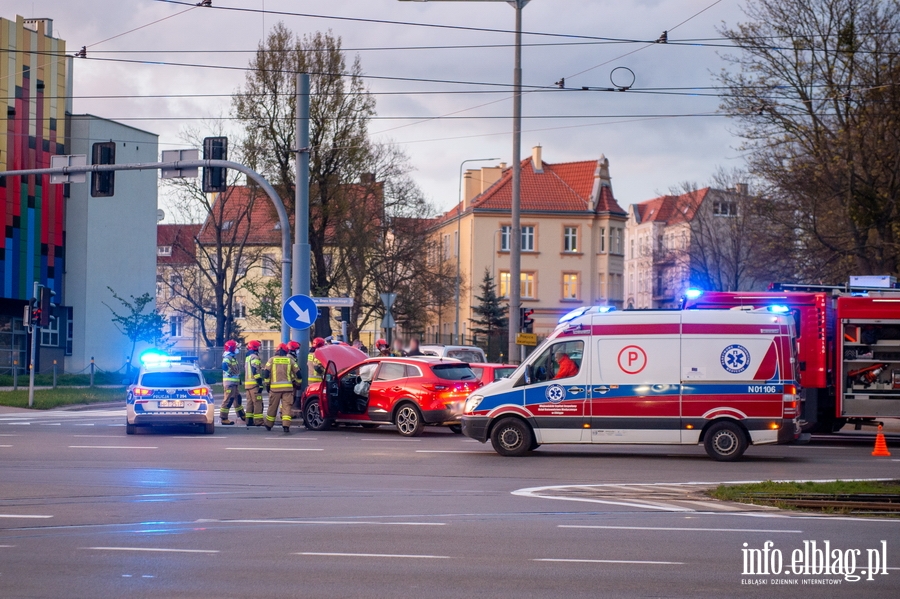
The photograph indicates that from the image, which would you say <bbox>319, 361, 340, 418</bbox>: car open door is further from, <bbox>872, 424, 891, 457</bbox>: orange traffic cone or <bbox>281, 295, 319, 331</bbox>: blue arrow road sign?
<bbox>872, 424, 891, 457</bbox>: orange traffic cone

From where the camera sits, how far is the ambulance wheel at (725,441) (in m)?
18.3

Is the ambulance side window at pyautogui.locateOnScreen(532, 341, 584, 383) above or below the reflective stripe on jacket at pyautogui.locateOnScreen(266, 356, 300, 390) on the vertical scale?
above

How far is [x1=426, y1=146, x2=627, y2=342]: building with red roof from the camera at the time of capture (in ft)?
277

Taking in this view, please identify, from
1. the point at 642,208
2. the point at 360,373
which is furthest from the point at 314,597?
the point at 642,208

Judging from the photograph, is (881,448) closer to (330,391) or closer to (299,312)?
(330,391)

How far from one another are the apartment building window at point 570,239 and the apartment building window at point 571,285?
1.81m

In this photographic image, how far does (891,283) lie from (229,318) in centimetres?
3836

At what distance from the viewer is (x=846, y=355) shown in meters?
22.9

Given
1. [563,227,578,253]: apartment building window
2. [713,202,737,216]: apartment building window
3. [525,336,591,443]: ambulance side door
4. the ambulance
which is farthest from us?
[563,227,578,253]: apartment building window

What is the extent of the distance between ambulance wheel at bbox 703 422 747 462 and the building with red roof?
65090 millimetres

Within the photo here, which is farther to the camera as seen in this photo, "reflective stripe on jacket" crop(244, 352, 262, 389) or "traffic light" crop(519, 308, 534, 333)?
"traffic light" crop(519, 308, 534, 333)

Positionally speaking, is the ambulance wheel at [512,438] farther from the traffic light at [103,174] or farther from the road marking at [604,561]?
the traffic light at [103,174]
